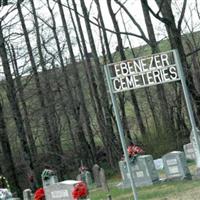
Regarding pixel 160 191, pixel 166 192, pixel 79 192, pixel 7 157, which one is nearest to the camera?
pixel 79 192

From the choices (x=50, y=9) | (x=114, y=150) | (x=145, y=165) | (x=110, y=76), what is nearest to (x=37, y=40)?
(x=50, y=9)

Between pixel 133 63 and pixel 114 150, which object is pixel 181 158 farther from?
pixel 114 150

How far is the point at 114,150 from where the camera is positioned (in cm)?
2958

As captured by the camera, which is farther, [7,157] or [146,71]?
[7,157]

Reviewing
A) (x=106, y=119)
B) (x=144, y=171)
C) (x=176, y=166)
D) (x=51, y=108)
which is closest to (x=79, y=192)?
(x=176, y=166)

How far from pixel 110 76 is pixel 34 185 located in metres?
13.4

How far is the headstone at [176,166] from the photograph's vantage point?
14.9 meters

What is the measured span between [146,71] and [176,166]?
275 inches

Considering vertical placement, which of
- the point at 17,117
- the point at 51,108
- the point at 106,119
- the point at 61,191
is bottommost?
the point at 61,191

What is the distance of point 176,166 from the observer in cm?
1507

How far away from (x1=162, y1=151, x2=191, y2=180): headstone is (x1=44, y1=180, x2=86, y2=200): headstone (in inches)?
188

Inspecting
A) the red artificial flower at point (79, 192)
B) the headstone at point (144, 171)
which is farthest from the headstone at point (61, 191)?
the headstone at point (144, 171)

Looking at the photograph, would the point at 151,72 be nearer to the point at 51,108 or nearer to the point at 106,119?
the point at 106,119

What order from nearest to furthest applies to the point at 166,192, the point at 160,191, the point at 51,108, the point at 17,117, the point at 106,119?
1. the point at 166,192
2. the point at 160,191
3. the point at 17,117
4. the point at 106,119
5. the point at 51,108
